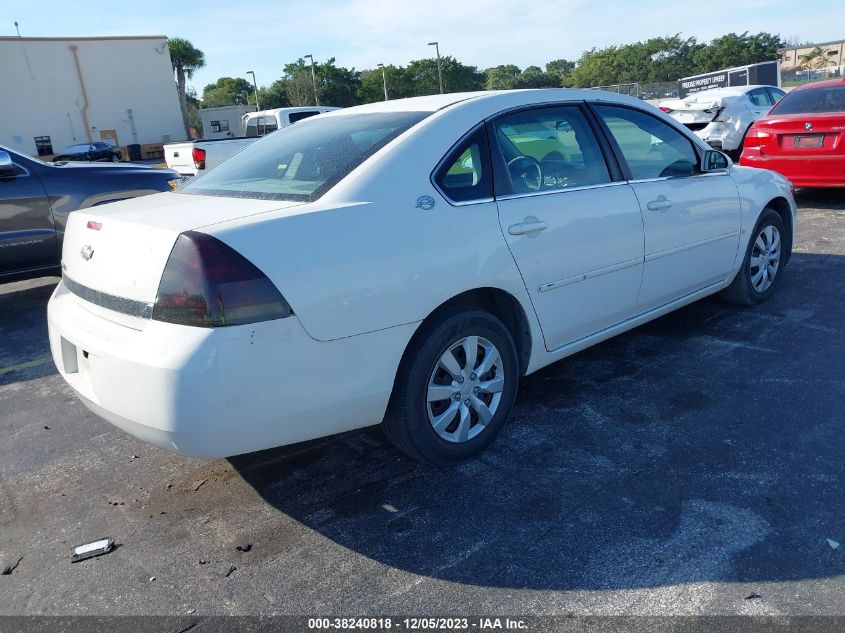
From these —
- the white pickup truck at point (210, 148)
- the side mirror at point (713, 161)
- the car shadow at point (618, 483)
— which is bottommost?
the car shadow at point (618, 483)

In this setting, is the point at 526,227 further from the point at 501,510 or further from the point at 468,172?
the point at 501,510

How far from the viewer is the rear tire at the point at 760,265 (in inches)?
197

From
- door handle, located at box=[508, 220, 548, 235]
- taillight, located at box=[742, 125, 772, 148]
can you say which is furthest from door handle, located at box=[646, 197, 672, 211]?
taillight, located at box=[742, 125, 772, 148]

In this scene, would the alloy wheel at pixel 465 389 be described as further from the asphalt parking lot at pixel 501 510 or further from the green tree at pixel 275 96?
the green tree at pixel 275 96

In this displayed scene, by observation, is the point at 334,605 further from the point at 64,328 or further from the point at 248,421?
the point at 64,328

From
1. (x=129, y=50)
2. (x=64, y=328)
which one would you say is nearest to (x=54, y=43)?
(x=129, y=50)

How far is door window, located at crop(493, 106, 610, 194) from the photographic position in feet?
11.1

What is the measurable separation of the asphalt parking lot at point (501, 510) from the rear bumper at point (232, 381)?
1.52 feet

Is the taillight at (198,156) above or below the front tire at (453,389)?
above

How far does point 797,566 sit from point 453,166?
2.07 m

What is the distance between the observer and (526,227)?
3270 mm

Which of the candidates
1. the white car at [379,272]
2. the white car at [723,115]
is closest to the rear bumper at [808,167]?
the white car at [723,115]

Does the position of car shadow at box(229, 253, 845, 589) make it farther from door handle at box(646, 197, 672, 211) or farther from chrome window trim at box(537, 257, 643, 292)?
door handle at box(646, 197, 672, 211)

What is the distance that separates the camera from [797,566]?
7.95 ft
